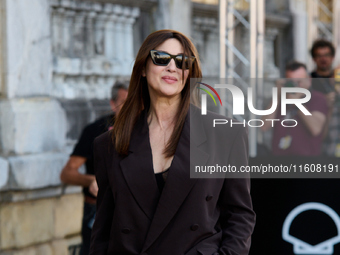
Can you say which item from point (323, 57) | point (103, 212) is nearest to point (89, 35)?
point (323, 57)

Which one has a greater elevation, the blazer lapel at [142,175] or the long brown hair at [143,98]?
the long brown hair at [143,98]

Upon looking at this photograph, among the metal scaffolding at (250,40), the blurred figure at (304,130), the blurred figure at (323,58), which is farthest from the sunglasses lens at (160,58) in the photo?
the metal scaffolding at (250,40)

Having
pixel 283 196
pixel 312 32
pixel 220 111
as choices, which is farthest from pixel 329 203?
pixel 312 32

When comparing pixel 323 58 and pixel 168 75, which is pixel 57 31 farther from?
pixel 168 75

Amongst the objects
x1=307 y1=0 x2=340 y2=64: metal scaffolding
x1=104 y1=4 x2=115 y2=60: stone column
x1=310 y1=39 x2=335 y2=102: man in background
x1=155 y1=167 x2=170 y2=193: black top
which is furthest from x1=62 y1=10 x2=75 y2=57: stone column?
x1=307 y1=0 x2=340 y2=64: metal scaffolding

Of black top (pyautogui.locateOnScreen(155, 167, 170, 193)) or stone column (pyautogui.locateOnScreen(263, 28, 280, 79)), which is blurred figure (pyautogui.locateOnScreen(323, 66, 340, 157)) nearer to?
Result: black top (pyautogui.locateOnScreen(155, 167, 170, 193))

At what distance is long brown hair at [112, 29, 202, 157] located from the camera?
2857 mm

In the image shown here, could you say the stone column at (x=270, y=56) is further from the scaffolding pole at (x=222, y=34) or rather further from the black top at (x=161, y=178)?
the black top at (x=161, y=178)

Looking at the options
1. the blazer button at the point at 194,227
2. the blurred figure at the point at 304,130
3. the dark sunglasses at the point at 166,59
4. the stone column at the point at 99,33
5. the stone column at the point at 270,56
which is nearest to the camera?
the blazer button at the point at 194,227

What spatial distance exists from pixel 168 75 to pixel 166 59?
0.25 ft

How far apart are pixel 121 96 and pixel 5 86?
1101mm

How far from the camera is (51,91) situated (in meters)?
5.70

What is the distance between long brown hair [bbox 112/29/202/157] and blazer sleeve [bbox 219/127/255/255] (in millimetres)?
296

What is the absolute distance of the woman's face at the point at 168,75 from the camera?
9.30 ft
